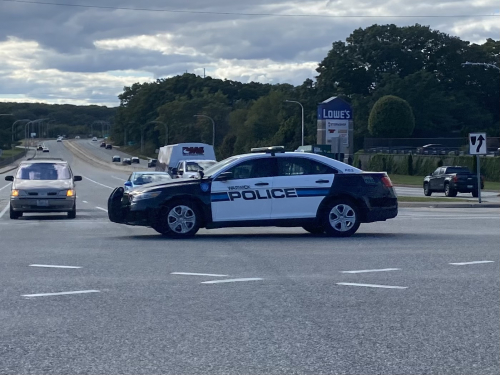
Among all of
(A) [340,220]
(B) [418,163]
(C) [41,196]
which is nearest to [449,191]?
(C) [41,196]

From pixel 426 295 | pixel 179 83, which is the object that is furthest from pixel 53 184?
pixel 179 83

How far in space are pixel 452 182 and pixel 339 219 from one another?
25165mm

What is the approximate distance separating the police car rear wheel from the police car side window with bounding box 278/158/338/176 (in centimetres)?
69

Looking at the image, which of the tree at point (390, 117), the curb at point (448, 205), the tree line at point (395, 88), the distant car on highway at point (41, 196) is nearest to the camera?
the distant car on highway at point (41, 196)

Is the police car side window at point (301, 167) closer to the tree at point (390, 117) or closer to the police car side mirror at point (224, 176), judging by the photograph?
the police car side mirror at point (224, 176)

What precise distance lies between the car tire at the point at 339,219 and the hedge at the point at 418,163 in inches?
1633

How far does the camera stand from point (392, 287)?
10.0 metres

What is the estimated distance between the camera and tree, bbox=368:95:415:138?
90875 mm

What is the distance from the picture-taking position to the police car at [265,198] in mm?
16031

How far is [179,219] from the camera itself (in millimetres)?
16016

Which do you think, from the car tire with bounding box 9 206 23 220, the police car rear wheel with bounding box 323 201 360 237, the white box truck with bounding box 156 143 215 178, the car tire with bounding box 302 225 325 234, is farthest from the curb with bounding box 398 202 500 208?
the white box truck with bounding box 156 143 215 178

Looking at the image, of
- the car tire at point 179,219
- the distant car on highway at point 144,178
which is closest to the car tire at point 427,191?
the distant car on highway at point 144,178

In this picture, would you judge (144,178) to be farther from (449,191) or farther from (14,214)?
(449,191)

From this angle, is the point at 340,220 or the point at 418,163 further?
the point at 418,163
